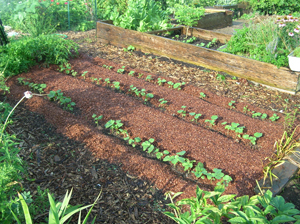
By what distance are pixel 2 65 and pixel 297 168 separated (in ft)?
15.0

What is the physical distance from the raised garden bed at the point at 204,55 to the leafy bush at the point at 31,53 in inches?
56.8

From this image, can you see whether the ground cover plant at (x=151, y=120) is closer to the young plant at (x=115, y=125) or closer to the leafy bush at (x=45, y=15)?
the young plant at (x=115, y=125)

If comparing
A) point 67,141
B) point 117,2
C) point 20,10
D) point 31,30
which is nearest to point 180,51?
point 67,141

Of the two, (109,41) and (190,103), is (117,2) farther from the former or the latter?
(190,103)

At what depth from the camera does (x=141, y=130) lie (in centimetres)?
333

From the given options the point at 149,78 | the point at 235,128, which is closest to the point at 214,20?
the point at 149,78

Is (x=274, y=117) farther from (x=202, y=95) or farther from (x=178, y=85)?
(x=178, y=85)

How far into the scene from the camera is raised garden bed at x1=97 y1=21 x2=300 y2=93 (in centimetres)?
445

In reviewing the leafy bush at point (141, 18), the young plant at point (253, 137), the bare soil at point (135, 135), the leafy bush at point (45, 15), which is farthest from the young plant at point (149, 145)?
the leafy bush at point (45, 15)

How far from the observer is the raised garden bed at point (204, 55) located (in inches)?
175

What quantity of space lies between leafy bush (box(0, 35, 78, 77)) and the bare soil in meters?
0.21

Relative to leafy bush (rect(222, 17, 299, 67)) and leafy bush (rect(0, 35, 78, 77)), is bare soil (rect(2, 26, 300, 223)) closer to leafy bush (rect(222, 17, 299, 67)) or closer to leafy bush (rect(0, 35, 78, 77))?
leafy bush (rect(0, 35, 78, 77))

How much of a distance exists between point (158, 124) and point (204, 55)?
7.78 feet

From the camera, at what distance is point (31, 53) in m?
4.86
